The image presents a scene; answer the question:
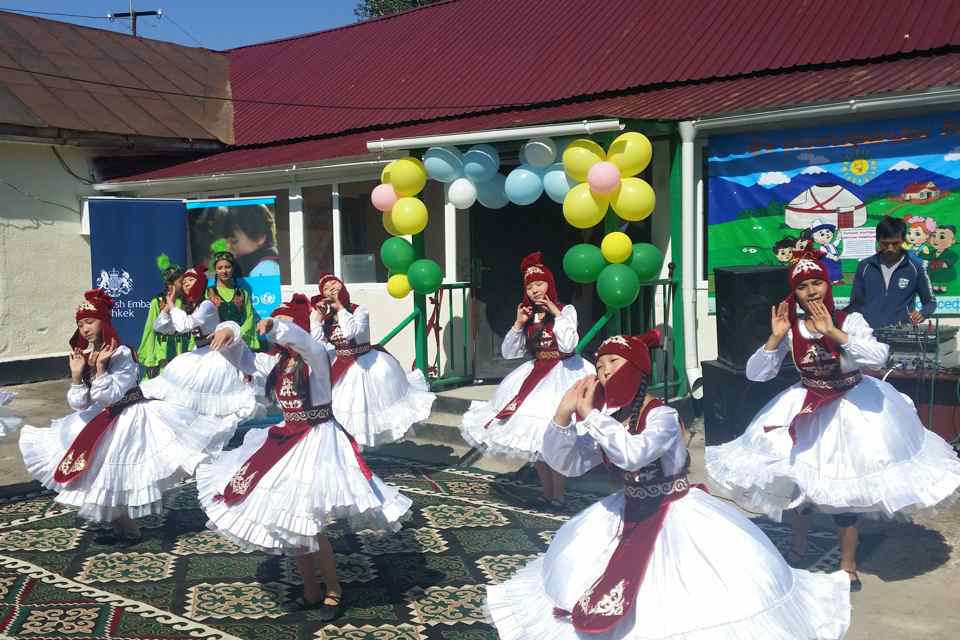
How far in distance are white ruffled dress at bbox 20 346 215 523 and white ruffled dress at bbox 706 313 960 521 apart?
148 inches

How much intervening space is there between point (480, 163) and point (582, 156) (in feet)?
4.34

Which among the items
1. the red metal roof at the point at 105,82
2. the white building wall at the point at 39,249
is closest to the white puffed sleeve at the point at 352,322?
the red metal roof at the point at 105,82

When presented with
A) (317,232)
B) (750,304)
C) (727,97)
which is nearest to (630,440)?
(750,304)

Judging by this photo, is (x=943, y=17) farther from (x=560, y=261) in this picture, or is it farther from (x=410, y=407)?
(x=410, y=407)

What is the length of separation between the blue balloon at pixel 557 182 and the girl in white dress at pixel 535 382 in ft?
4.28

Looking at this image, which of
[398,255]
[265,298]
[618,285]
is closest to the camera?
[618,285]

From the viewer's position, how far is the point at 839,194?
8.88 meters

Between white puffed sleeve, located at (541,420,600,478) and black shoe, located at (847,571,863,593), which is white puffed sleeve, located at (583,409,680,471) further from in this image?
black shoe, located at (847,571,863,593)

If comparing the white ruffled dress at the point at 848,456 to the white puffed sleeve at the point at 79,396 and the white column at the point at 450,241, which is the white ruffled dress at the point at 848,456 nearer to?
the white puffed sleeve at the point at 79,396

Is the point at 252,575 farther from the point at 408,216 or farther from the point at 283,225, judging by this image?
the point at 283,225

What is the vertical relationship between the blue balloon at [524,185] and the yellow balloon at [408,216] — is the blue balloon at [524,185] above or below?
above

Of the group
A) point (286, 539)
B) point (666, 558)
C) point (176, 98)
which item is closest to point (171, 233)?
point (176, 98)

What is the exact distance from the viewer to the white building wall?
46.6 feet

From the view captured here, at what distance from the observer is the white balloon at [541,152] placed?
357 inches
